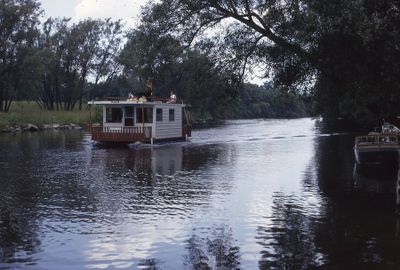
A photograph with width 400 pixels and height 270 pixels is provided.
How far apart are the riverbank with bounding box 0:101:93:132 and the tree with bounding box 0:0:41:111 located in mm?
4089

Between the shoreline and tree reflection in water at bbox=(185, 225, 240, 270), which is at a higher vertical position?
the shoreline

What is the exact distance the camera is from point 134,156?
98.0ft

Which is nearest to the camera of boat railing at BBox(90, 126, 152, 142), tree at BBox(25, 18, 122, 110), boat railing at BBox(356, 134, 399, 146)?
boat railing at BBox(356, 134, 399, 146)

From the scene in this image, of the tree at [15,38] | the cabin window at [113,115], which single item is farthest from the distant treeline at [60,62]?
the cabin window at [113,115]

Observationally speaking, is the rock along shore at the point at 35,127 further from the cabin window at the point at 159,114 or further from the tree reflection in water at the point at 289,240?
the tree reflection in water at the point at 289,240

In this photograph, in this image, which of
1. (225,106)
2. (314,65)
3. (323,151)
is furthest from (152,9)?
(323,151)

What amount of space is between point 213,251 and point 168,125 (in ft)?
93.8

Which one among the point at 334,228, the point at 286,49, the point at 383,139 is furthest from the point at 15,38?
the point at 334,228

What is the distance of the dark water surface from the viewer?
1011 cm

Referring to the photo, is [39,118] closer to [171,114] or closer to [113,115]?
[113,115]

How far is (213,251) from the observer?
413 inches

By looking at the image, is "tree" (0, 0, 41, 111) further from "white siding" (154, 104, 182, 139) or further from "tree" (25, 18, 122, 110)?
"white siding" (154, 104, 182, 139)

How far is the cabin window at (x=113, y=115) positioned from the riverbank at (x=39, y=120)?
2418cm

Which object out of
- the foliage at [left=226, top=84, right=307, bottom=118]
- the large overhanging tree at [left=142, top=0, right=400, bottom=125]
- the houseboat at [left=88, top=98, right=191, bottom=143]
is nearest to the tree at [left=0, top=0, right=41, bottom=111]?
the houseboat at [left=88, top=98, right=191, bottom=143]
